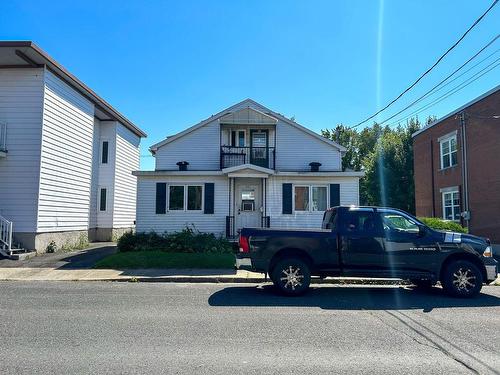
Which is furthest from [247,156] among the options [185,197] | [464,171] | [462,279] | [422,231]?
[462,279]

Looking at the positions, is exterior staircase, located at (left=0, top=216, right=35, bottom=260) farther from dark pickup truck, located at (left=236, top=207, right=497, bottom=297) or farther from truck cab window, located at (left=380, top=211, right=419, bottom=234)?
truck cab window, located at (left=380, top=211, right=419, bottom=234)

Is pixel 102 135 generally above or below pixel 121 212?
above

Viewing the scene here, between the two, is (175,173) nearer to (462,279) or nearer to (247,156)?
(247,156)

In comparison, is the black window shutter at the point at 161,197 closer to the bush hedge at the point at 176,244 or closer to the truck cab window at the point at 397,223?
the bush hedge at the point at 176,244

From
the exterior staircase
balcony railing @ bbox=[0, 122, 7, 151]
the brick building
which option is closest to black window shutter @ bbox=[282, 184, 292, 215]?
the brick building

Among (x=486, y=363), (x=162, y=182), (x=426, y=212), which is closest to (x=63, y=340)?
(x=486, y=363)

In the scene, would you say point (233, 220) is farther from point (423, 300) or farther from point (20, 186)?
point (423, 300)

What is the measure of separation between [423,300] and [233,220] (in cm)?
1133

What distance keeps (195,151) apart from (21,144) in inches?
304

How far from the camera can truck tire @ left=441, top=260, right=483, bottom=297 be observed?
9.08 m

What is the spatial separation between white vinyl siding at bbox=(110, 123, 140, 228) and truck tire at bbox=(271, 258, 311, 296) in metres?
16.5

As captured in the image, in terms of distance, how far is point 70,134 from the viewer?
18562 millimetres

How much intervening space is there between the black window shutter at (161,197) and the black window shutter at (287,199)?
219 inches

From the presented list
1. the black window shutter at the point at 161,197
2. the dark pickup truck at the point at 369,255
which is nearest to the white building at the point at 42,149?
the black window shutter at the point at 161,197
